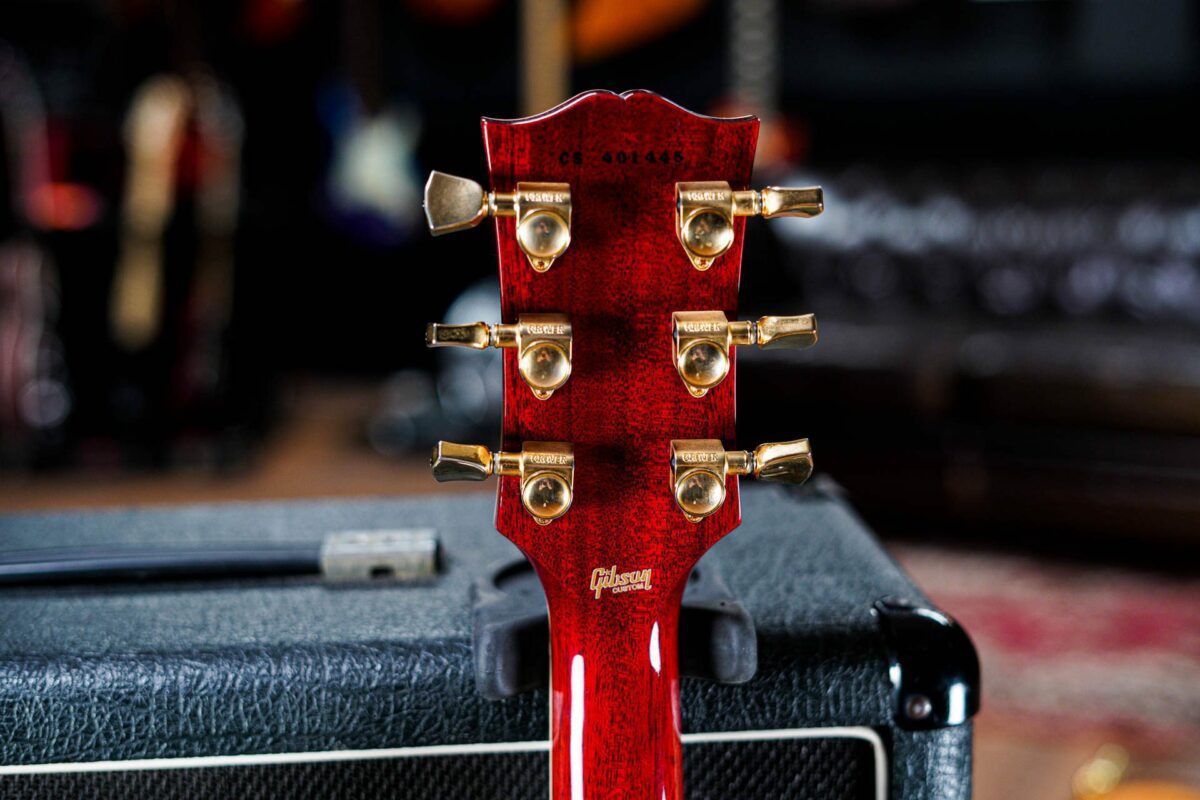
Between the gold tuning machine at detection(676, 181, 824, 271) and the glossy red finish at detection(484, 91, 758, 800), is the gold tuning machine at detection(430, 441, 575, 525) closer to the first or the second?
the glossy red finish at detection(484, 91, 758, 800)

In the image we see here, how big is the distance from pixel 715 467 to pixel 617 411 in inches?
2.2

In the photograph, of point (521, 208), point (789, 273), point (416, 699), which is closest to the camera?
point (521, 208)

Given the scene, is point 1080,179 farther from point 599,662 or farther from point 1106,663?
point 599,662

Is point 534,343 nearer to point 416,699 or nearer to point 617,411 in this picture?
point 617,411

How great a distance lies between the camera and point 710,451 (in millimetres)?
536

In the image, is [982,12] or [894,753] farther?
[982,12]

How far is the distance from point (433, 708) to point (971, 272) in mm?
2464

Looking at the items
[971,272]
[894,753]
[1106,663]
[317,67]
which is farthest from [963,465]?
[317,67]

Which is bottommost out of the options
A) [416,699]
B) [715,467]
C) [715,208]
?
[416,699]

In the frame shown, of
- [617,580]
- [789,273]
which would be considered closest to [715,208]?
[617,580]

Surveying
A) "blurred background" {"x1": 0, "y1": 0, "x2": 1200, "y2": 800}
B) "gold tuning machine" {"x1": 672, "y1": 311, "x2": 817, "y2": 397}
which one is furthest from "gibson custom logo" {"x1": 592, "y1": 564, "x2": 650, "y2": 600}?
"blurred background" {"x1": 0, "y1": 0, "x2": 1200, "y2": 800}

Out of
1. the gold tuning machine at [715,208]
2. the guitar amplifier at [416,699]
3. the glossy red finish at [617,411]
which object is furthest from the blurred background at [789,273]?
the gold tuning machine at [715,208]

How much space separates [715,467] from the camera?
0.54 metres

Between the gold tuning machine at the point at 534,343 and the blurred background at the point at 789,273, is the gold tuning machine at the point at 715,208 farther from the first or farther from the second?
the blurred background at the point at 789,273
